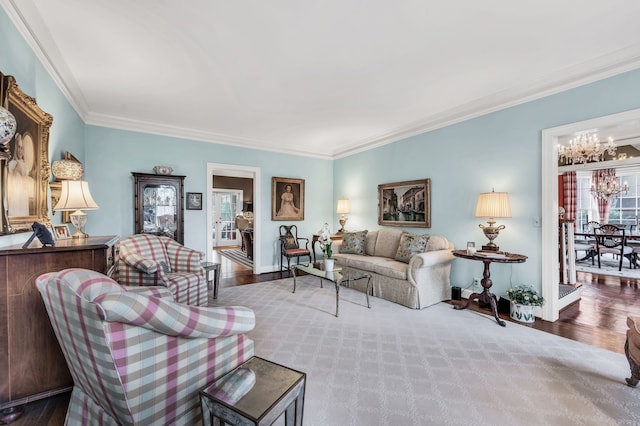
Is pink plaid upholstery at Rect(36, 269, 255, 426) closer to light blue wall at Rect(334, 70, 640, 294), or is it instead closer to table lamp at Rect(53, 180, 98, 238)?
table lamp at Rect(53, 180, 98, 238)

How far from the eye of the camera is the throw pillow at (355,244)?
4.92m

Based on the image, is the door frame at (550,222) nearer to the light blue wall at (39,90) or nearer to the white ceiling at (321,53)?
the white ceiling at (321,53)

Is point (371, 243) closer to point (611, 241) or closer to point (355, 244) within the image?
point (355, 244)

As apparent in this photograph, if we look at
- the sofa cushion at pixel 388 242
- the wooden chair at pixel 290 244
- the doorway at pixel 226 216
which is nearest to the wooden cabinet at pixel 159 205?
the wooden chair at pixel 290 244

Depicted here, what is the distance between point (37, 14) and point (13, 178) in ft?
3.98

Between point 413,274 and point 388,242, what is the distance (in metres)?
1.22

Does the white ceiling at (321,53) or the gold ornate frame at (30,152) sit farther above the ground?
the white ceiling at (321,53)

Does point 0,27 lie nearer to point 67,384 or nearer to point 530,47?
point 67,384

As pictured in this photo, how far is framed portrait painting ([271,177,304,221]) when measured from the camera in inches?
228

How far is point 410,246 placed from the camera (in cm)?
410

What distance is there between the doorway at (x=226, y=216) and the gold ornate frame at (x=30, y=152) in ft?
25.3

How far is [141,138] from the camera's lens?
4.53m

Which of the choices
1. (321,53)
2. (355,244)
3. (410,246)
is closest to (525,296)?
(410,246)

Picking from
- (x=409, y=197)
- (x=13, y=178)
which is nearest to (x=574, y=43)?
(x=409, y=197)
